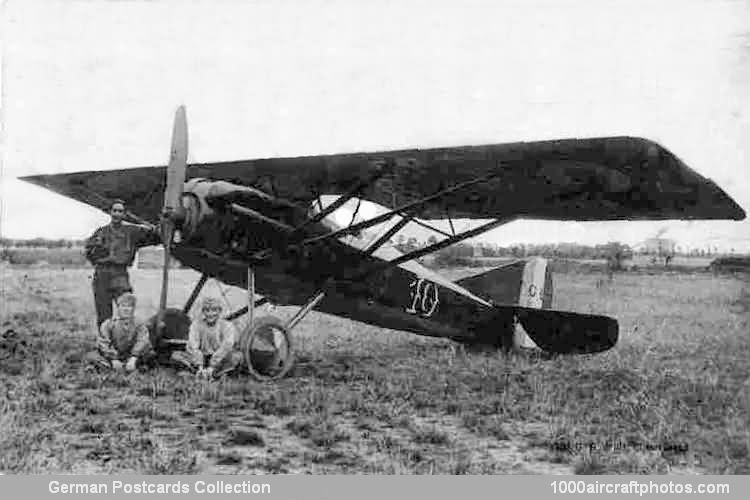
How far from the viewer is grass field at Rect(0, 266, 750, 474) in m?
3.76

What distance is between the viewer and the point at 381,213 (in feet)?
20.0

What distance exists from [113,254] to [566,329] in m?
4.87

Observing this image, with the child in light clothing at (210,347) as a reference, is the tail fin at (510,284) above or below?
above

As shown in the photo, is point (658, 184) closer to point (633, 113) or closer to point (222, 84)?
point (633, 113)

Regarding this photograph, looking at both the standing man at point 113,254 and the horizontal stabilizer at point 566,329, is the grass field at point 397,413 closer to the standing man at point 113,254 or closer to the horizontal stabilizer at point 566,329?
the horizontal stabilizer at point 566,329

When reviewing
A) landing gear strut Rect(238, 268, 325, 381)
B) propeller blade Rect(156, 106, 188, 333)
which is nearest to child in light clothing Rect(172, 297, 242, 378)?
landing gear strut Rect(238, 268, 325, 381)

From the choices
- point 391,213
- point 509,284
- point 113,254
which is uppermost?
point 391,213

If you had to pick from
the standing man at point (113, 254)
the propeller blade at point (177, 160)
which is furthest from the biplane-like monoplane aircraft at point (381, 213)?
the standing man at point (113, 254)

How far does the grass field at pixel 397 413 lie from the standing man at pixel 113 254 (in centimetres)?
69

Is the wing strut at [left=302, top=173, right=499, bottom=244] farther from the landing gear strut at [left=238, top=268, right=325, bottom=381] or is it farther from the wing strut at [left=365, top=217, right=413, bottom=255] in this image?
the landing gear strut at [left=238, top=268, right=325, bottom=381]

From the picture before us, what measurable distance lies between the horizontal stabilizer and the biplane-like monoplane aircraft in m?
0.01

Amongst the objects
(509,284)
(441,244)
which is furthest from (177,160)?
(509,284)

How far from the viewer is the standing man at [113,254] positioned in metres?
6.98

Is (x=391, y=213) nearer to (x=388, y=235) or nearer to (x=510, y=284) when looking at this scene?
(x=388, y=235)
